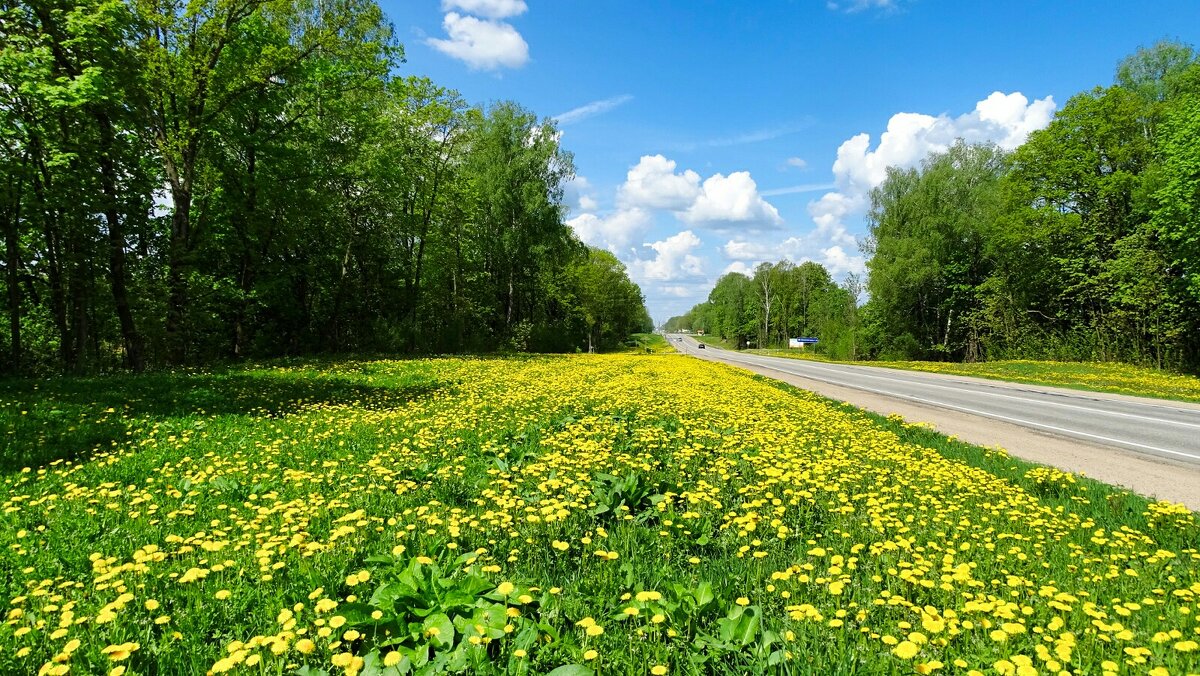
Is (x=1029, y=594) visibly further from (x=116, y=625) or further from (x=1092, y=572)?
(x=116, y=625)

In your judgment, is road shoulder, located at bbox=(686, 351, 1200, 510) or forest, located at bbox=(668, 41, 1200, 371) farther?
forest, located at bbox=(668, 41, 1200, 371)

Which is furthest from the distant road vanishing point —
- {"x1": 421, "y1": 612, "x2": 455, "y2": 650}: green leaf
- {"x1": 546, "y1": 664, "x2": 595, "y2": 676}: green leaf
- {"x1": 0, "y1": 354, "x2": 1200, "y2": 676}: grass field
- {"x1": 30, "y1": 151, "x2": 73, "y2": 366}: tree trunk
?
{"x1": 30, "y1": 151, "x2": 73, "y2": 366}: tree trunk

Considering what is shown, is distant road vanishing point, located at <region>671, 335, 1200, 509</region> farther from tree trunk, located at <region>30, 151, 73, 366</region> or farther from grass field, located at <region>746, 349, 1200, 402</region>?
tree trunk, located at <region>30, 151, 73, 366</region>

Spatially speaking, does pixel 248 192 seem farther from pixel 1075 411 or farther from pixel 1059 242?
pixel 1059 242

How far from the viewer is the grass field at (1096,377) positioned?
21.1m

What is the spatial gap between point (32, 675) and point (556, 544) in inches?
120

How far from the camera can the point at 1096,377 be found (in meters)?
26.6

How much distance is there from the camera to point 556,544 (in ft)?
13.5

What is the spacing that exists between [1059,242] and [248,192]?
5123cm

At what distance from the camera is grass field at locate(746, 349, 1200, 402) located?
21.1 meters

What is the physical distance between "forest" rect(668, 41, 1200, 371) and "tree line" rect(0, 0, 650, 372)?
3188cm

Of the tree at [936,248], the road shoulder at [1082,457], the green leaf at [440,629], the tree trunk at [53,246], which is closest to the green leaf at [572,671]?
the green leaf at [440,629]

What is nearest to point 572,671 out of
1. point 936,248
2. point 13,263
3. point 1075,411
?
point 1075,411

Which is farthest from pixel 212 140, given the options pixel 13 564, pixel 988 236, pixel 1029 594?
pixel 988 236
